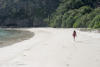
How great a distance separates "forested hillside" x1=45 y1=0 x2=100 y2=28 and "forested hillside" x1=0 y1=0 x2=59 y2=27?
17.1ft

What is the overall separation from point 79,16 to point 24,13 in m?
34.5

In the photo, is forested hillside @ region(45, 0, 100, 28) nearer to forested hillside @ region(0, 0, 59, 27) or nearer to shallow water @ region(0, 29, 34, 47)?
forested hillside @ region(0, 0, 59, 27)

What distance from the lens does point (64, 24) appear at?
2243 inches

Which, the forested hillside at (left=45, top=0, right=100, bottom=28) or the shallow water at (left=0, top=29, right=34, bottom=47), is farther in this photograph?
the forested hillside at (left=45, top=0, right=100, bottom=28)

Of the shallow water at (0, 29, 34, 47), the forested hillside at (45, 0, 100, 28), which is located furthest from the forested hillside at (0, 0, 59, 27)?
the shallow water at (0, 29, 34, 47)

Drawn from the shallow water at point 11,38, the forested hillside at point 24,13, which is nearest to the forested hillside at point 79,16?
the forested hillside at point 24,13

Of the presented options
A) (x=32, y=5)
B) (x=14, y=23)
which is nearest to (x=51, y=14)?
(x=32, y=5)

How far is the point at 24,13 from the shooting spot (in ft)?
262

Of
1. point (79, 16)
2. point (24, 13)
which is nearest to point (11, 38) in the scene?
point (79, 16)

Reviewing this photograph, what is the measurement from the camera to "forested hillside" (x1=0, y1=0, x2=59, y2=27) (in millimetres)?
78500

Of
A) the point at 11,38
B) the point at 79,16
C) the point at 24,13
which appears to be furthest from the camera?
the point at 24,13

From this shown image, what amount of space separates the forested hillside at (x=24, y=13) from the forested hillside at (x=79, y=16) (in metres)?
5.20

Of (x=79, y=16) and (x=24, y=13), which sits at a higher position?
(x=24, y=13)

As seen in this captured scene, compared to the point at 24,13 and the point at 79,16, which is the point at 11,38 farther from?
the point at 24,13
